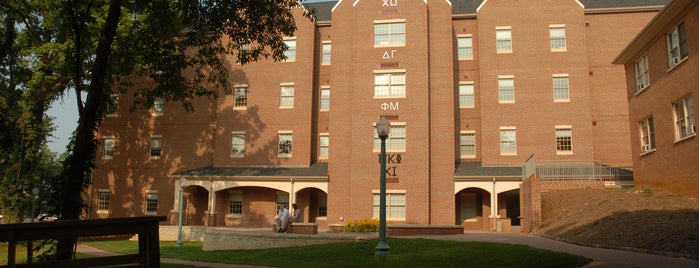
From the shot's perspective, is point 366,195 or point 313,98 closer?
point 366,195

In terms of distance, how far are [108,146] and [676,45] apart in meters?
33.4

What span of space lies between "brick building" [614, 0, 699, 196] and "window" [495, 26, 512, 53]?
9.39 m

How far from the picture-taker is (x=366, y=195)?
105 ft

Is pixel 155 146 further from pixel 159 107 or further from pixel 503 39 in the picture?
pixel 503 39

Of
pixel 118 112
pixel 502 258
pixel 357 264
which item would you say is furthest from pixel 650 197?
pixel 118 112

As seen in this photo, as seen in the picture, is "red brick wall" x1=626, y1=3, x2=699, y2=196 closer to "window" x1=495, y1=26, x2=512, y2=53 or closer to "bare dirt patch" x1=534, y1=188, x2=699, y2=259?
"bare dirt patch" x1=534, y1=188, x2=699, y2=259

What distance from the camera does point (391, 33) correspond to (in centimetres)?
3369

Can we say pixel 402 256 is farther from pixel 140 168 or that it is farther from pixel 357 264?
pixel 140 168

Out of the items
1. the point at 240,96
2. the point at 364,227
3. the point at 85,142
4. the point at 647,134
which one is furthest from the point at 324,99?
the point at 85,142

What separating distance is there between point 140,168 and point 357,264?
28.8 metres

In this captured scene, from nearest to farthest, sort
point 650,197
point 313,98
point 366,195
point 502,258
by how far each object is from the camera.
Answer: point 502,258
point 650,197
point 366,195
point 313,98

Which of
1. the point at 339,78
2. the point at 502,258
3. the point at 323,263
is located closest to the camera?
the point at 502,258

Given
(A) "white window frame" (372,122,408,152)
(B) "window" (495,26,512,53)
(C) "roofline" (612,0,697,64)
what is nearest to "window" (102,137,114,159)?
(A) "white window frame" (372,122,408,152)

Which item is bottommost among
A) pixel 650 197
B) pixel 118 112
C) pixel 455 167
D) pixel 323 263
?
pixel 323 263
